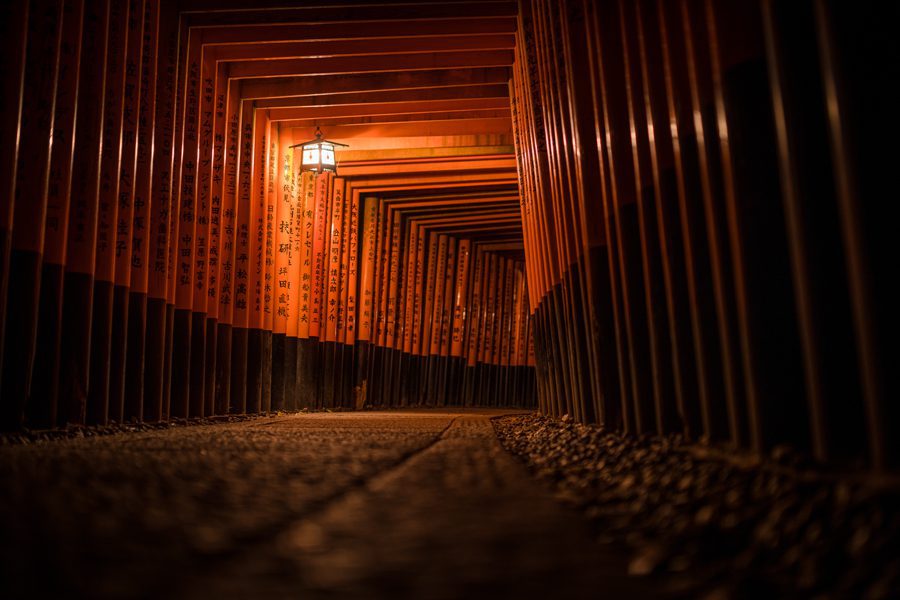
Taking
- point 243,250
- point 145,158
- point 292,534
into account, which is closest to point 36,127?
point 145,158

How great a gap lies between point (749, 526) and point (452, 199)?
431 inches

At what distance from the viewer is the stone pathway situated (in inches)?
38.9

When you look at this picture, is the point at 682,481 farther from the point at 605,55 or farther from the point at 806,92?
the point at 605,55

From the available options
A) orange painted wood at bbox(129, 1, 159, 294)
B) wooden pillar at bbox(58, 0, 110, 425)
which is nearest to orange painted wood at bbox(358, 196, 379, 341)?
orange painted wood at bbox(129, 1, 159, 294)

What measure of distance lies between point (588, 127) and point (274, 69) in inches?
201

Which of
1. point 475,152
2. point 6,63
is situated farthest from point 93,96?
point 475,152

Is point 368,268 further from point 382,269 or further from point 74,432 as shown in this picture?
point 74,432

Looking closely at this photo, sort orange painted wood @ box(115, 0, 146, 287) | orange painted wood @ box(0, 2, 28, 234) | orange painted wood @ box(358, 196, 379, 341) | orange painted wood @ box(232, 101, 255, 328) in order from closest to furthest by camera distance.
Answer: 1. orange painted wood @ box(0, 2, 28, 234)
2. orange painted wood @ box(115, 0, 146, 287)
3. orange painted wood @ box(232, 101, 255, 328)
4. orange painted wood @ box(358, 196, 379, 341)

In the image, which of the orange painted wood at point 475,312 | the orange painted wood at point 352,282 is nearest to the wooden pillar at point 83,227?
the orange painted wood at point 352,282

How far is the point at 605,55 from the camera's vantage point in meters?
3.34

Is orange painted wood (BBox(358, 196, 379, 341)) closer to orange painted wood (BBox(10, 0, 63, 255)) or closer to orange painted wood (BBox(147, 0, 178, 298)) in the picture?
orange painted wood (BBox(147, 0, 178, 298))

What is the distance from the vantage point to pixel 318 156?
8.65 metres

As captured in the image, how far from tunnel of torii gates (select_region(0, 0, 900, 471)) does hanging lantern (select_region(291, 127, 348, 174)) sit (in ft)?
1.45

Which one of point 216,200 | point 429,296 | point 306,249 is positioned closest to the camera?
point 216,200
